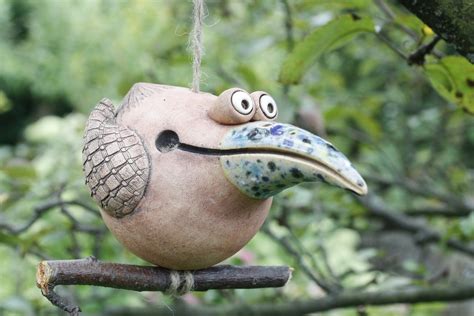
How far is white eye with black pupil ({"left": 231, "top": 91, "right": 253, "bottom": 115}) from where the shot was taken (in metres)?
0.66

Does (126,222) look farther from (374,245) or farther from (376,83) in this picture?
(374,245)

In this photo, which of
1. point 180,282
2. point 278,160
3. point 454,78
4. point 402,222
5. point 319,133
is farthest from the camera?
point 402,222

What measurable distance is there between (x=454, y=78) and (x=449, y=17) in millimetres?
218

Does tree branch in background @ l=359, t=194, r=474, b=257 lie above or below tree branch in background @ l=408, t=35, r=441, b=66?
below

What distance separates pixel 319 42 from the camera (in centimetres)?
93

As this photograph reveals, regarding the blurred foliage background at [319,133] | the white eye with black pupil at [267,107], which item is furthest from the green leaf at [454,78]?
the white eye with black pupil at [267,107]

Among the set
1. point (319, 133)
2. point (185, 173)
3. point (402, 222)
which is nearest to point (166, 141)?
point (185, 173)

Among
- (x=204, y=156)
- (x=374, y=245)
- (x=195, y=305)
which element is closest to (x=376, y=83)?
(x=374, y=245)

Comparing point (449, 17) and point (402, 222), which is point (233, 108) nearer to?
point (449, 17)

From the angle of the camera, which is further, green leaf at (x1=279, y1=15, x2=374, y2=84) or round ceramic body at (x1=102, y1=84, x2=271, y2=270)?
green leaf at (x1=279, y1=15, x2=374, y2=84)

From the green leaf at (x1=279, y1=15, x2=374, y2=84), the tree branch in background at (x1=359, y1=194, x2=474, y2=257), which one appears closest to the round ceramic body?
the green leaf at (x1=279, y1=15, x2=374, y2=84)

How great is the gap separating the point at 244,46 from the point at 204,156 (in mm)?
944

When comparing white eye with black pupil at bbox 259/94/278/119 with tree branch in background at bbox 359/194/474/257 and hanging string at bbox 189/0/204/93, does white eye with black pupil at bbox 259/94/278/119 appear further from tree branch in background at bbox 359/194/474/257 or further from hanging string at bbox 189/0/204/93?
tree branch in background at bbox 359/194/474/257

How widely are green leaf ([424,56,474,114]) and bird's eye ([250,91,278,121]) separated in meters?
0.25
